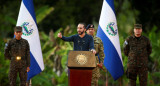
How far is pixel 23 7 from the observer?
9.26m

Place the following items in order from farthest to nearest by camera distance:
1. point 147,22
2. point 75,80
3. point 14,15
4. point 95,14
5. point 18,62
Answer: point 95,14
point 14,15
point 147,22
point 18,62
point 75,80

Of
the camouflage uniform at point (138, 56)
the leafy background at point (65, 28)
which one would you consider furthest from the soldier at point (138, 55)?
the leafy background at point (65, 28)

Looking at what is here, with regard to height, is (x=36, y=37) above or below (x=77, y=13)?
below

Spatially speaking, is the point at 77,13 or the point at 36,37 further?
the point at 77,13

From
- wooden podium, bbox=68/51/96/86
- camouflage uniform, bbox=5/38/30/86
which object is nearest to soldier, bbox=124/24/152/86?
wooden podium, bbox=68/51/96/86

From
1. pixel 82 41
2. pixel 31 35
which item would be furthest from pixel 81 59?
pixel 31 35

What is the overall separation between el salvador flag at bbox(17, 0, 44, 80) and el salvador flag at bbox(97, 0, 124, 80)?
1.84 meters

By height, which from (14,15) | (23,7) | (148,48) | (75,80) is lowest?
(75,80)

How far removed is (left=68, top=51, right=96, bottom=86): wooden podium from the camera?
684 cm

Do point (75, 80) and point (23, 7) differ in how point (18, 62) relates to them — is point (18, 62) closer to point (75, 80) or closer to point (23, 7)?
point (75, 80)

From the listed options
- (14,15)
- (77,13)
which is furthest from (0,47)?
(77,13)

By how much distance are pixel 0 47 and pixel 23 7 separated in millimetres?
1238

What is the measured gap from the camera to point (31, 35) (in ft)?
29.7

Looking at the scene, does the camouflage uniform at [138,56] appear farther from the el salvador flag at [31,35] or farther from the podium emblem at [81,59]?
the el salvador flag at [31,35]
